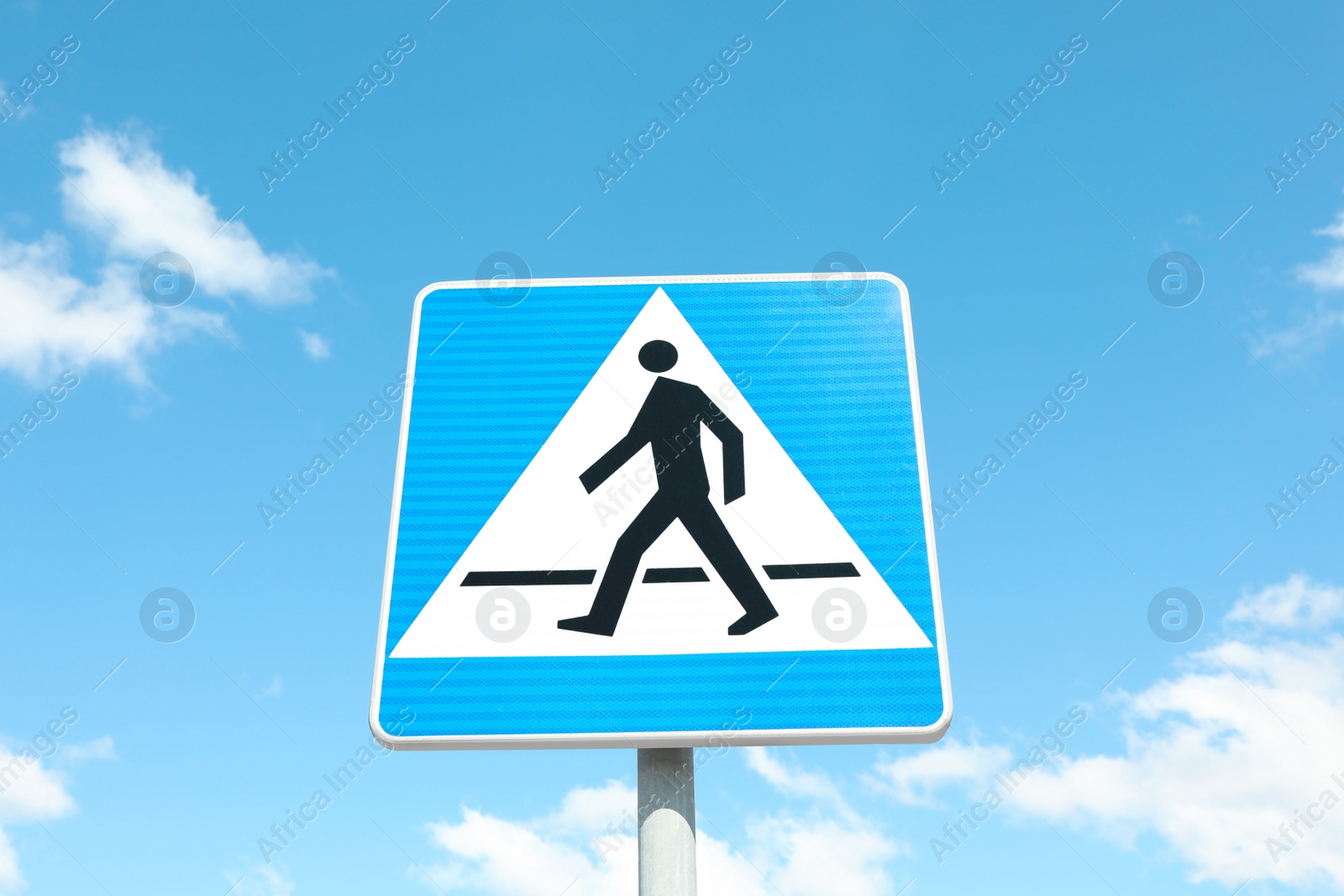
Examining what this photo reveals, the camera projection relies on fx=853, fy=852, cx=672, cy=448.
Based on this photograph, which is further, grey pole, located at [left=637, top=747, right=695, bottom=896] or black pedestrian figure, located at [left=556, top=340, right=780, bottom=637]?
black pedestrian figure, located at [left=556, top=340, right=780, bottom=637]

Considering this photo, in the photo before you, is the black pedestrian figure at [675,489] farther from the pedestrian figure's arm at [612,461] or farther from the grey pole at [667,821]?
the grey pole at [667,821]

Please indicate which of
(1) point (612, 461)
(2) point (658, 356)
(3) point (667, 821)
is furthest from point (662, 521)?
(3) point (667, 821)

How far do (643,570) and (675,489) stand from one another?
192 mm

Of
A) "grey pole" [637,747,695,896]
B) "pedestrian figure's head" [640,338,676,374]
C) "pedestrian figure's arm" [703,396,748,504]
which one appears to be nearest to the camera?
"grey pole" [637,747,695,896]

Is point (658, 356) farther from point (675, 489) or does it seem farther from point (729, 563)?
point (729, 563)

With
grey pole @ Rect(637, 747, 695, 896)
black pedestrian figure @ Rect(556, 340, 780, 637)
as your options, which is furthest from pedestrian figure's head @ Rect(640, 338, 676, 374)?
grey pole @ Rect(637, 747, 695, 896)

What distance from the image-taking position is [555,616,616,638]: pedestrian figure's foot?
1.77 m

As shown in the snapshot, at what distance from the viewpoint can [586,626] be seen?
1.77 m

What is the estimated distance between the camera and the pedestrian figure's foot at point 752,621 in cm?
176

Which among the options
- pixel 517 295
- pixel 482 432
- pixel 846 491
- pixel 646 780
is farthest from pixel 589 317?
pixel 646 780

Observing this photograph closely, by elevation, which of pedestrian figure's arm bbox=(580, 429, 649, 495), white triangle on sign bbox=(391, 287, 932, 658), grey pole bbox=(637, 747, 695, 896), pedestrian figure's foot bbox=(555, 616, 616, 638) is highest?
pedestrian figure's arm bbox=(580, 429, 649, 495)

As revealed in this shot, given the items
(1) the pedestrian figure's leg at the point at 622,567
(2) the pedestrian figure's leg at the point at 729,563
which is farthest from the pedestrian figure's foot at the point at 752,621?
(1) the pedestrian figure's leg at the point at 622,567

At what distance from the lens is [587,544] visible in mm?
1862

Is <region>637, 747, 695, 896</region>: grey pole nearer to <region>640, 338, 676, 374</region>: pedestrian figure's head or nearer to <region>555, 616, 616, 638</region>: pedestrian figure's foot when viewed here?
<region>555, 616, 616, 638</region>: pedestrian figure's foot
